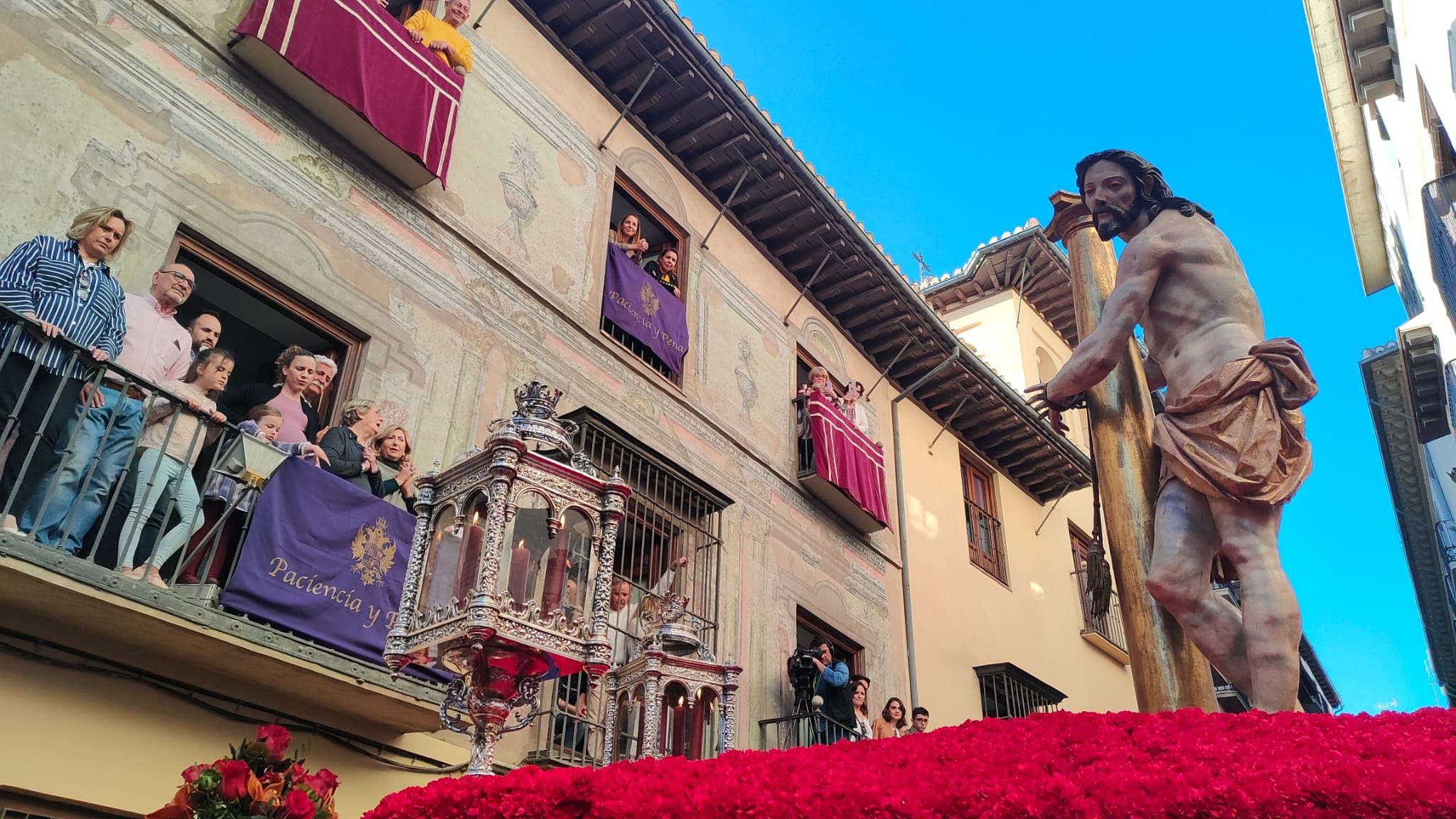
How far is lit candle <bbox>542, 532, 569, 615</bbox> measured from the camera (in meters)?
3.72

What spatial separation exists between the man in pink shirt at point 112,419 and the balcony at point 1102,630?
45.6ft

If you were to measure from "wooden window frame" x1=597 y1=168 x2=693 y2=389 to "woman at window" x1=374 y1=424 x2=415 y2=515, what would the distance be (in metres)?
3.33

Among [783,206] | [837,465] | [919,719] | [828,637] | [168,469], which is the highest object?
[783,206]

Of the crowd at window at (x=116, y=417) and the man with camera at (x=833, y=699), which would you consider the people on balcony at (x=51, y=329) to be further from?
the man with camera at (x=833, y=699)

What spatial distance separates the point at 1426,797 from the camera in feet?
6.73

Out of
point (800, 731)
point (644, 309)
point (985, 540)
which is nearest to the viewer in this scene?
point (800, 731)

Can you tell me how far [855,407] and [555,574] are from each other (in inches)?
381

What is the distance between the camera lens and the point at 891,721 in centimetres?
1022

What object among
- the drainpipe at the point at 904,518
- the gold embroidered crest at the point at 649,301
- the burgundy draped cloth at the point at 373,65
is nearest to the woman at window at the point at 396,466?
the burgundy draped cloth at the point at 373,65

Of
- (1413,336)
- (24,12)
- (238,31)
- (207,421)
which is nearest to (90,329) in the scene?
(207,421)

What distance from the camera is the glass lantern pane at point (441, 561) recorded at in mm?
3824

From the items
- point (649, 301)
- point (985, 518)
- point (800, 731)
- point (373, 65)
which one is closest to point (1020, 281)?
point (985, 518)

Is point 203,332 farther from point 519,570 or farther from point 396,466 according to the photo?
point 519,570

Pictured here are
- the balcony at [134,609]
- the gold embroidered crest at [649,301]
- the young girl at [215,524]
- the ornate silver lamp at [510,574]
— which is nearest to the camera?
the ornate silver lamp at [510,574]
